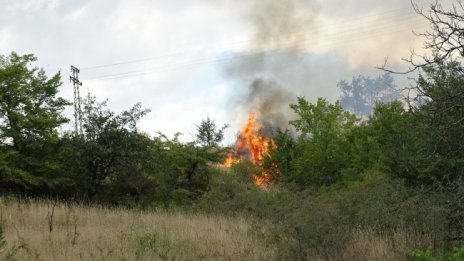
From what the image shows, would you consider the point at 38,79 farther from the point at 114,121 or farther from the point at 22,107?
the point at 114,121

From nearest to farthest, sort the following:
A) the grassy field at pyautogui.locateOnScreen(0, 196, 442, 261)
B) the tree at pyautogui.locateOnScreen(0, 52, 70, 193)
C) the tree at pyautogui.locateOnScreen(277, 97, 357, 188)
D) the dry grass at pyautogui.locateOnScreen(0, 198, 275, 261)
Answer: the grassy field at pyautogui.locateOnScreen(0, 196, 442, 261)
the dry grass at pyautogui.locateOnScreen(0, 198, 275, 261)
the tree at pyautogui.locateOnScreen(0, 52, 70, 193)
the tree at pyautogui.locateOnScreen(277, 97, 357, 188)

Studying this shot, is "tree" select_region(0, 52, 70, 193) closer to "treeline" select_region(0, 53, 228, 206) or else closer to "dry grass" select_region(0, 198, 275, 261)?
"treeline" select_region(0, 53, 228, 206)

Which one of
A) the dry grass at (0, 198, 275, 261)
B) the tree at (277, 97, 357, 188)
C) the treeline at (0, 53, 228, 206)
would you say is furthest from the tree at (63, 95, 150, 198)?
the tree at (277, 97, 357, 188)

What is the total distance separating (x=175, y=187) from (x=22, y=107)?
7236 millimetres

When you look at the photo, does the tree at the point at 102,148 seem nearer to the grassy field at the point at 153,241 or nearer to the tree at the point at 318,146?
the grassy field at the point at 153,241

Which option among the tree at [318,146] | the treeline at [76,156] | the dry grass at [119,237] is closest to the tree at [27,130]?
the treeline at [76,156]

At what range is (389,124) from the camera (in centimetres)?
2697

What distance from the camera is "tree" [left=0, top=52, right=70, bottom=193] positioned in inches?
713

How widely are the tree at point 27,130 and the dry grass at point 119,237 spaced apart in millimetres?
5890

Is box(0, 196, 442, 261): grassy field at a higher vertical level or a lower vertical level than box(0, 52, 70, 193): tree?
lower

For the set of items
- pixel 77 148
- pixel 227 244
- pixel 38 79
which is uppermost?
pixel 38 79

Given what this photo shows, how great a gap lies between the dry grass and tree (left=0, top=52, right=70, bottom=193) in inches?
232

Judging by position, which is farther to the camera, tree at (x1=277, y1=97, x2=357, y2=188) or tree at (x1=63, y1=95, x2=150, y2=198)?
tree at (x1=277, y1=97, x2=357, y2=188)

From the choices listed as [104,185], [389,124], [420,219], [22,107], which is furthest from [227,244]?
[389,124]
